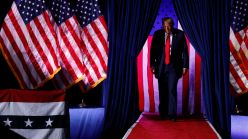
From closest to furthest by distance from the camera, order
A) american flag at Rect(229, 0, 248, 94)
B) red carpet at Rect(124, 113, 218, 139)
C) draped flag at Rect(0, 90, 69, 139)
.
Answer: draped flag at Rect(0, 90, 69, 139)
red carpet at Rect(124, 113, 218, 139)
american flag at Rect(229, 0, 248, 94)

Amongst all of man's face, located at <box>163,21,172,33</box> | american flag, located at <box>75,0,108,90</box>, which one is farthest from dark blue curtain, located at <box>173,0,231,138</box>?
american flag, located at <box>75,0,108,90</box>

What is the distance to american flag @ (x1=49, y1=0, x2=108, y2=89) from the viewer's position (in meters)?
6.27

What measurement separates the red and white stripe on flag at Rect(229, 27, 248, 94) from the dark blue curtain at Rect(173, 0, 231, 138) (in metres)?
0.11

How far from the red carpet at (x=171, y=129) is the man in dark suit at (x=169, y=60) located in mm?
279

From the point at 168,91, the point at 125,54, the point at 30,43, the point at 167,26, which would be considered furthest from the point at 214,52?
the point at 30,43

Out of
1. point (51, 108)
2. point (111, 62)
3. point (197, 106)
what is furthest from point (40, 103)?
point (197, 106)

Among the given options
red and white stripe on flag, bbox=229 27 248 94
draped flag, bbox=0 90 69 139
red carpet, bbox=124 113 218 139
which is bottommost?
red carpet, bbox=124 113 218 139

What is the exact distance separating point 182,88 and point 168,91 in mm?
1045

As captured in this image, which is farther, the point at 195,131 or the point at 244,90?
the point at 244,90

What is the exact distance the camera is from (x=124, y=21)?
6066 mm

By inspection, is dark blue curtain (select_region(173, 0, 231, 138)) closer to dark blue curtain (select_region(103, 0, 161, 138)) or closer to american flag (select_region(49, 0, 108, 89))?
dark blue curtain (select_region(103, 0, 161, 138))

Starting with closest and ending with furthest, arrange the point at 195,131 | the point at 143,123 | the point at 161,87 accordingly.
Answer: the point at 195,131
the point at 143,123
the point at 161,87

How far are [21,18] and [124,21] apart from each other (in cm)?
162

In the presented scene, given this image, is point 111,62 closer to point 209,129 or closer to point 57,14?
point 57,14
